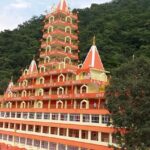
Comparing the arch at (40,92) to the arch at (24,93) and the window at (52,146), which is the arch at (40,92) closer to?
the arch at (24,93)

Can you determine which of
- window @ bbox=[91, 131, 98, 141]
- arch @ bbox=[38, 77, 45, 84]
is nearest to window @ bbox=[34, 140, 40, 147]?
arch @ bbox=[38, 77, 45, 84]

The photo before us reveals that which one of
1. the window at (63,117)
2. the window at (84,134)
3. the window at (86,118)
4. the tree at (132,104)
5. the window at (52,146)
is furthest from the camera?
the window at (52,146)

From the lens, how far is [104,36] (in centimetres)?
8612

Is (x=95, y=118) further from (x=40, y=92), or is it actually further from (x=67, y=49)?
(x=67, y=49)

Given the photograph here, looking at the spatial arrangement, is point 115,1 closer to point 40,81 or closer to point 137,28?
point 137,28

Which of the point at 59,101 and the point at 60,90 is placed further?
the point at 60,90

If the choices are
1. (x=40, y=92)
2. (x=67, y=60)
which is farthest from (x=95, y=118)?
(x=67, y=60)

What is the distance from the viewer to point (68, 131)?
41594 millimetres

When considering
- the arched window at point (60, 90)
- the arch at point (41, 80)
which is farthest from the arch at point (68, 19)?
the arched window at point (60, 90)

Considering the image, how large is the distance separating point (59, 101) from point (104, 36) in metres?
45.2

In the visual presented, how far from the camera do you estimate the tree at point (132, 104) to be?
2619cm

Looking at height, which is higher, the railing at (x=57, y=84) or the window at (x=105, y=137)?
the railing at (x=57, y=84)

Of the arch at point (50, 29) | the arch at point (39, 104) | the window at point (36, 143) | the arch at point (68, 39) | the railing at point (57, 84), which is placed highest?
the arch at point (50, 29)

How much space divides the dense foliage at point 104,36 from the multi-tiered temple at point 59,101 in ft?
92.3
